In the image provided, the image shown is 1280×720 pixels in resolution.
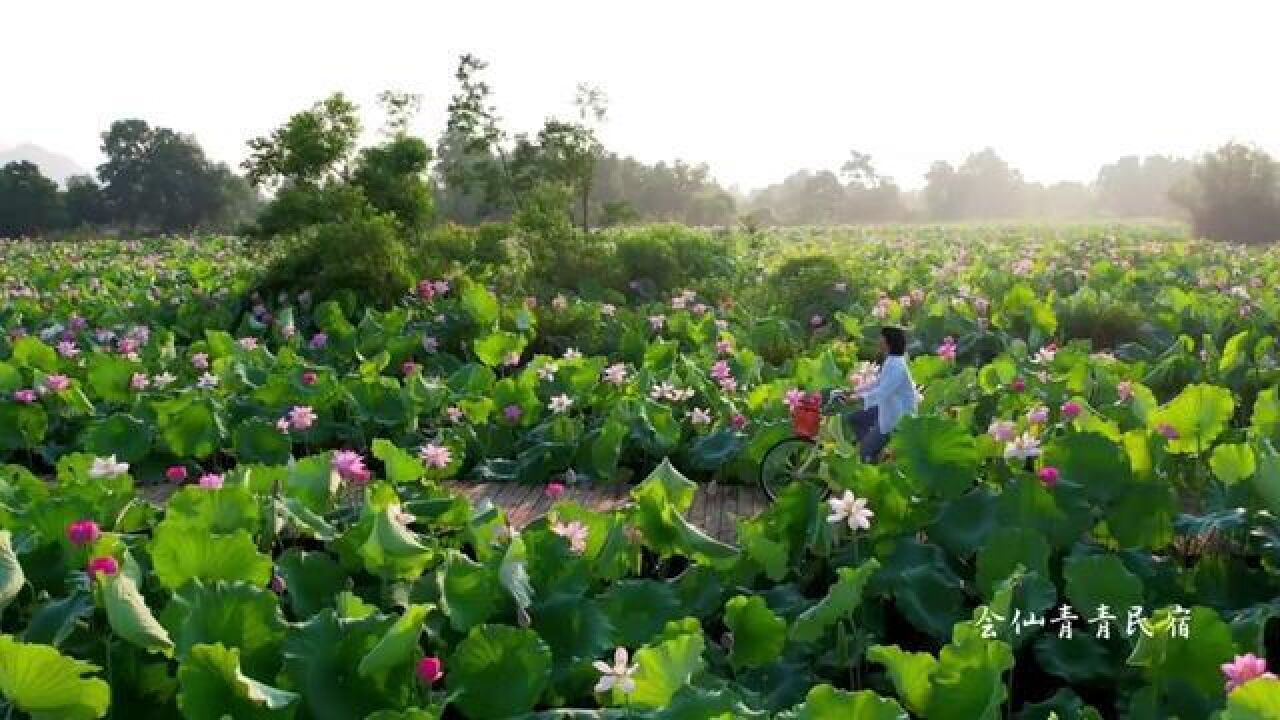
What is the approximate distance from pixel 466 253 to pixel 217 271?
521cm

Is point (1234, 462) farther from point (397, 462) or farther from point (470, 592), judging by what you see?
point (397, 462)

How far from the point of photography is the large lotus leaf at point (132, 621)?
3398 mm

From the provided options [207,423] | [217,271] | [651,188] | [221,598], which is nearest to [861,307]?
[207,423]

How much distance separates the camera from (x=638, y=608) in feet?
13.8

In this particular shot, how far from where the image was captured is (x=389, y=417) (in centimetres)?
743

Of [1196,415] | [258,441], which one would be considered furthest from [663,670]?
[258,441]

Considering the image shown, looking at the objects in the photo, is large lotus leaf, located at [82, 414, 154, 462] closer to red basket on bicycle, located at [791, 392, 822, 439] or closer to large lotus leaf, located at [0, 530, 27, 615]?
large lotus leaf, located at [0, 530, 27, 615]

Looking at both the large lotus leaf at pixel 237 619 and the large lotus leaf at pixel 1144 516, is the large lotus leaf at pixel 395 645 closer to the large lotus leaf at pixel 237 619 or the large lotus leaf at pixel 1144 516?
the large lotus leaf at pixel 237 619

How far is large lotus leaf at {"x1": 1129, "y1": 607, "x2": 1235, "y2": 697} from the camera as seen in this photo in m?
3.42

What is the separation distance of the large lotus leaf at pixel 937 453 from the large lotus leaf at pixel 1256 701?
2.16 metres

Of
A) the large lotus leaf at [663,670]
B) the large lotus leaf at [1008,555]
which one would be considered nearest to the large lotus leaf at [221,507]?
the large lotus leaf at [663,670]

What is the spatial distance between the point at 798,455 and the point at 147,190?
4345 cm

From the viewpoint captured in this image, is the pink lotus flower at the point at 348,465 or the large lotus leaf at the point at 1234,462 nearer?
the large lotus leaf at the point at 1234,462

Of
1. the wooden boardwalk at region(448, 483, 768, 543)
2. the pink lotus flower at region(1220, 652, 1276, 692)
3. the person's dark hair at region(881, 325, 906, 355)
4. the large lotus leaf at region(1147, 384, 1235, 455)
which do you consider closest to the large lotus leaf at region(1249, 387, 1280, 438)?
the large lotus leaf at region(1147, 384, 1235, 455)
